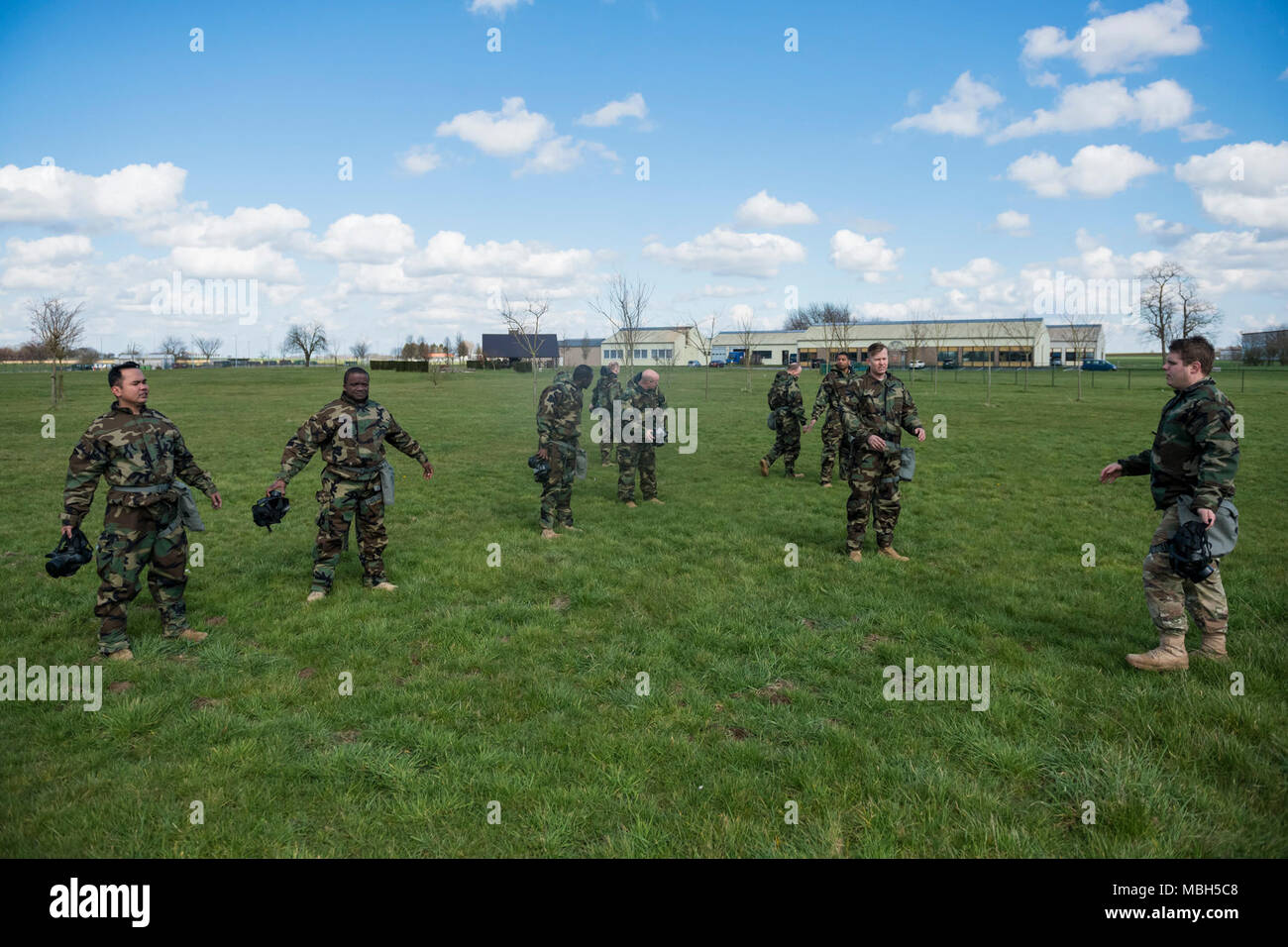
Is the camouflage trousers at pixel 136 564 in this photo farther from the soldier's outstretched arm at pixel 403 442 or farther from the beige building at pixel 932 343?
the beige building at pixel 932 343

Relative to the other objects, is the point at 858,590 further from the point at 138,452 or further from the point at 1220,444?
the point at 138,452

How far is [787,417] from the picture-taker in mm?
14250

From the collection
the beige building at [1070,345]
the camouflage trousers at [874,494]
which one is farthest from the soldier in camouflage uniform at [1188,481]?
the beige building at [1070,345]

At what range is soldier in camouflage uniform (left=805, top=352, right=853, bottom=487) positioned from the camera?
39.9ft

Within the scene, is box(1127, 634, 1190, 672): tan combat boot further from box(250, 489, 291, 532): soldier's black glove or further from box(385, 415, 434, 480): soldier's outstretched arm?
box(250, 489, 291, 532): soldier's black glove

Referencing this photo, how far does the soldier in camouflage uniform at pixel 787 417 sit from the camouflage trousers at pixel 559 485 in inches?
215

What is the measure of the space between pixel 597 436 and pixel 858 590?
281 inches

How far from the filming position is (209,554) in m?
8.88

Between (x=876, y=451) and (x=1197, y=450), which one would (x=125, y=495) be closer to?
(x=876, y=451)

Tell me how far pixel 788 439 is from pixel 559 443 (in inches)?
248

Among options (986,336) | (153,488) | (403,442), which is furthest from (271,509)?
(986,336)

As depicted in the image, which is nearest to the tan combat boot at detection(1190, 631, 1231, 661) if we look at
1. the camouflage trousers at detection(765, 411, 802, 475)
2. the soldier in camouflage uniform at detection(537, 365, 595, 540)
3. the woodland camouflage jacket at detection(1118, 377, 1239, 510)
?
the woodland camouflage jacket at detection(1118, 377, 1239, 510)
